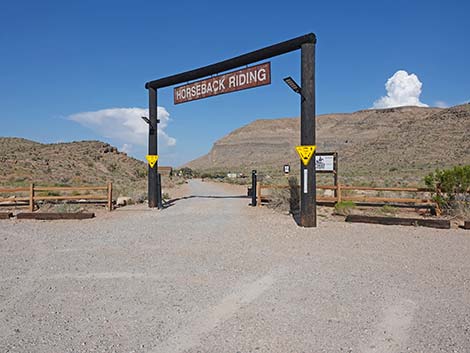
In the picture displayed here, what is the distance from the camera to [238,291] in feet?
17.8

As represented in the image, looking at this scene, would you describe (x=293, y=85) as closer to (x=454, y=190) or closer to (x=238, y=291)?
(x=454, y=190)

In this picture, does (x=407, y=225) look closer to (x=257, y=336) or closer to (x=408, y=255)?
(x=408, y=255)

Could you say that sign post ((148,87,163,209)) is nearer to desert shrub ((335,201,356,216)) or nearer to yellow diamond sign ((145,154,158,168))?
yellow diamond sign ((145,154,158,168))

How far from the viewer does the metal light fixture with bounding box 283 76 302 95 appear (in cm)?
1069

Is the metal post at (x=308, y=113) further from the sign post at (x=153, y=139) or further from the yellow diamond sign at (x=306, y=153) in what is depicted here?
the sign post at (x=153, y=139)

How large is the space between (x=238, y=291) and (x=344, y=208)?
822 cm

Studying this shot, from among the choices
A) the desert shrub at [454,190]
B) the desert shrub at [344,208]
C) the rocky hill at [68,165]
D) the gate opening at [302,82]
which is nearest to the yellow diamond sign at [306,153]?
the gate opening at [302,82]

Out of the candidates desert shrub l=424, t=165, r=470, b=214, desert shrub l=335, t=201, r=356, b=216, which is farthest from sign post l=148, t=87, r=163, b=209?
desert shrub l=424, t=165, r=470, b=214

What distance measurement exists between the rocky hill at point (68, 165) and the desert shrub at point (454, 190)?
2704cm

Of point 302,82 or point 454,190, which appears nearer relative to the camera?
point 302,82

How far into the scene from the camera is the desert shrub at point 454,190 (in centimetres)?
1188

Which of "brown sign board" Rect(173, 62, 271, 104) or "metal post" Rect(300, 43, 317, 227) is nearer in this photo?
"metal post" Rect(300, 43, 317, 227)

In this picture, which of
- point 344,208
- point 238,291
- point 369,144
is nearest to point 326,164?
point 344,208

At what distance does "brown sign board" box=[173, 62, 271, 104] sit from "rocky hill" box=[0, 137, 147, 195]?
2128 cm
